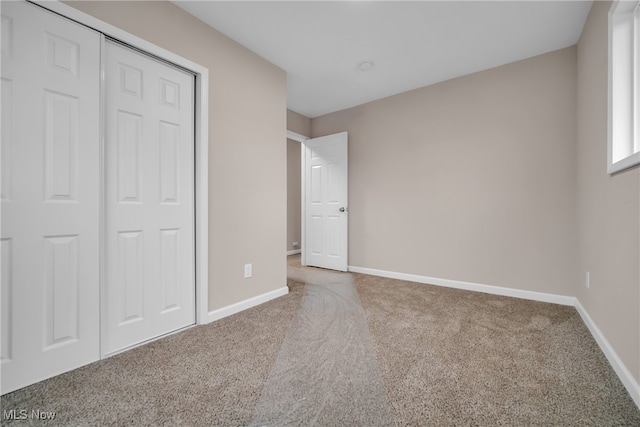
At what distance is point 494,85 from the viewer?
2.99m

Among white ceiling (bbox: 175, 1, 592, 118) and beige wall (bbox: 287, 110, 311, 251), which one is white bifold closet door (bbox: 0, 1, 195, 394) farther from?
beige wall (bbox: 287, 110, 311, 251)

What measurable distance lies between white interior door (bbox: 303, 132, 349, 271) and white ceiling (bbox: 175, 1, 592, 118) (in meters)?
1.18

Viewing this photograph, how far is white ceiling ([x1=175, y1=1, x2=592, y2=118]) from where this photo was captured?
2096 millimetres

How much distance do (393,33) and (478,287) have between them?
107 inches

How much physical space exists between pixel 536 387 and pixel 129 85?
9.77 feet

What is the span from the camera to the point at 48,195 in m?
1.51

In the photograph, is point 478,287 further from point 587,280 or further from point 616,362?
point 616,362

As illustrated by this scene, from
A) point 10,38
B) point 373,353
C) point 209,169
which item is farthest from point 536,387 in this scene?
point 10,38

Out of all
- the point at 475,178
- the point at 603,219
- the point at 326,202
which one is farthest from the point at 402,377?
the point at 326,202

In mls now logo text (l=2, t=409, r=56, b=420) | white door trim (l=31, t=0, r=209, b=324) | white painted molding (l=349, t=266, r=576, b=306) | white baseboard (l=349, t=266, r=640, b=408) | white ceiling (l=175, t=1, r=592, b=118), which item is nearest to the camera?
mls now logo text (l=2, t=409, r=56, b=420)

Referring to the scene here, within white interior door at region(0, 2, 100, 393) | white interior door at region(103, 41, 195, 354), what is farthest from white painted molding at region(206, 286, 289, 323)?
white interior door at region(0, 2, 100, 393)

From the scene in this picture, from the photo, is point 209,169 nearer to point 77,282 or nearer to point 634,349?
point 77,282

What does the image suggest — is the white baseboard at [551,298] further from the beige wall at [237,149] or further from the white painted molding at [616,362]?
the beige wall at [237,149]

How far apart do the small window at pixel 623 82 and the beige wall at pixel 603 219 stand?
0.15 m
